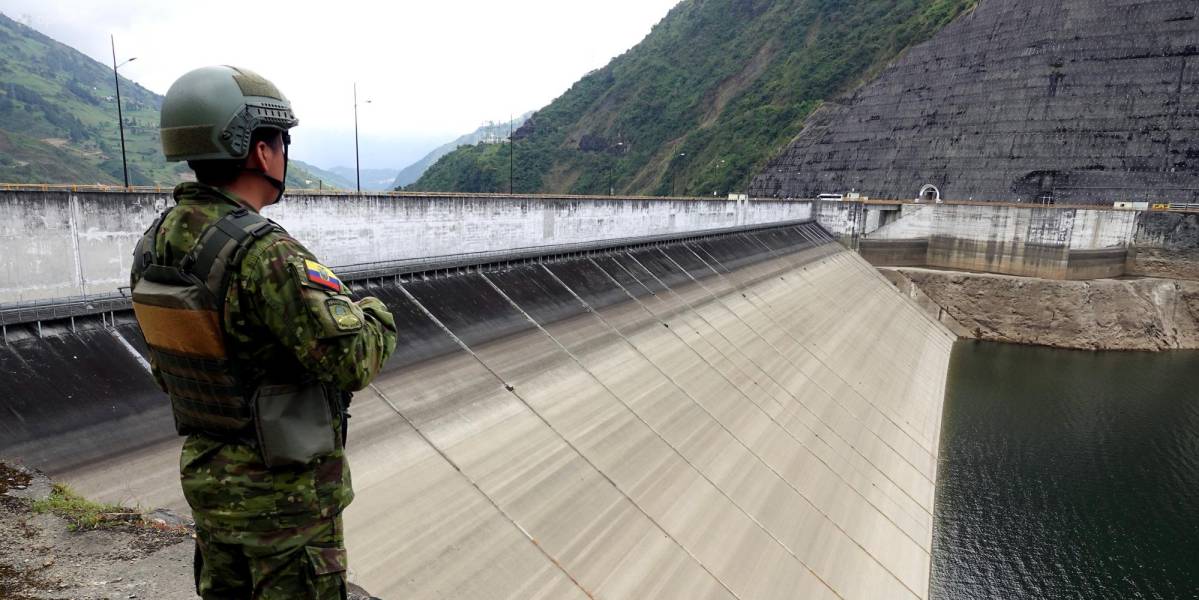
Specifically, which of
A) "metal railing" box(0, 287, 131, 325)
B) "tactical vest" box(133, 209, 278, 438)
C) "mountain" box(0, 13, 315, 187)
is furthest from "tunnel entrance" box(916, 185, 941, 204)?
"mountain" box(0, 13, 315, 187)

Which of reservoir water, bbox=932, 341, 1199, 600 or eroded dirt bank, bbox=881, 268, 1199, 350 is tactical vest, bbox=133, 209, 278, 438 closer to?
reservoir water, bbox=932, 341, 1199, 600

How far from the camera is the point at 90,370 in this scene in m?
8.41

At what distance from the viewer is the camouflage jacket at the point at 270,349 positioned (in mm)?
1888

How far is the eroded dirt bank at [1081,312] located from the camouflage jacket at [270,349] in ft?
128

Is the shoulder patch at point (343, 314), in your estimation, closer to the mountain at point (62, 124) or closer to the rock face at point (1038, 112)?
the rock face at point (1038, 112)

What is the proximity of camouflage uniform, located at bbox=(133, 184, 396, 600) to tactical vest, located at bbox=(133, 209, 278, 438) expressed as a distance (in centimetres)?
3

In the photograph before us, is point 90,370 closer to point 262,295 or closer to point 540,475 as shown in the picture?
point 540,475

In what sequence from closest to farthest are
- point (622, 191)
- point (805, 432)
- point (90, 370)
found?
point (90, 370)
point (805, 432)
point (622, 191)

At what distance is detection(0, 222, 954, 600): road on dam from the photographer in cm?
762

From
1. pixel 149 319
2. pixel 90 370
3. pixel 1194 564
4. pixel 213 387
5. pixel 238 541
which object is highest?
pixel 149 319

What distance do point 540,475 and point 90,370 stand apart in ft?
21.2

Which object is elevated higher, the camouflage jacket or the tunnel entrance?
the tunnel entrance

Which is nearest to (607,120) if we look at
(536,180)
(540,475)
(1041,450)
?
(536,180)

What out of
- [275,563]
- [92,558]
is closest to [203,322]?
[275,563]
